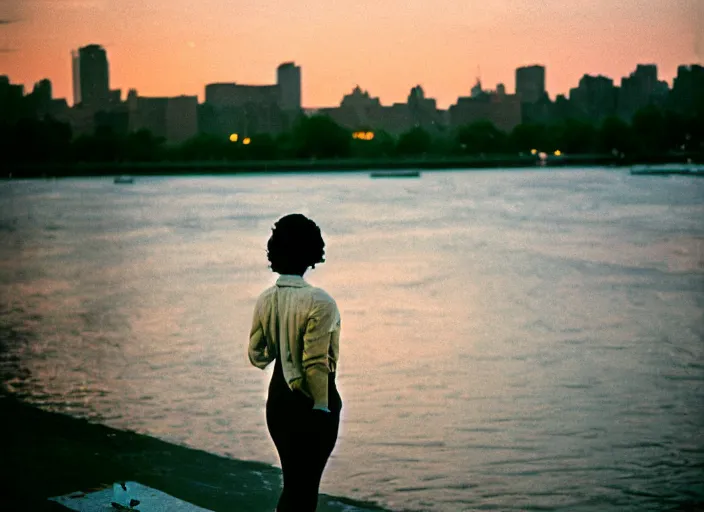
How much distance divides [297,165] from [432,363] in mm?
150366

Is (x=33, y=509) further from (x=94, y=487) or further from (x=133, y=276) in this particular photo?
(x=133, y=276)

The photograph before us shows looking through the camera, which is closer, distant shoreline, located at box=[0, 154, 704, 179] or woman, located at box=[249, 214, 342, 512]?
woman, located at box=[249, 214, 342, 512]

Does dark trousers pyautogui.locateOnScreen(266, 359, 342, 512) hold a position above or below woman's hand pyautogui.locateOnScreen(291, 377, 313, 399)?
below

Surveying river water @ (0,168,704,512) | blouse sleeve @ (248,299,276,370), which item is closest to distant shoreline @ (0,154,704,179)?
river water @ (0,168,704,512)

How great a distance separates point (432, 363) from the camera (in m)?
12.6

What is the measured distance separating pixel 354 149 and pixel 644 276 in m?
153

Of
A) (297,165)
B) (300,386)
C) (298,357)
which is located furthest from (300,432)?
(297,165)

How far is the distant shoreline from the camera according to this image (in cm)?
15612

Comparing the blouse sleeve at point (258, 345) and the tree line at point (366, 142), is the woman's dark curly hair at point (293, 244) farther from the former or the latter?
the tree line at point (366, 142)

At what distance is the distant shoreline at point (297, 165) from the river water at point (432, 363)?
422 ft

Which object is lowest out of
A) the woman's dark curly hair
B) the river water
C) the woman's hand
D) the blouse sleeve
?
the river water

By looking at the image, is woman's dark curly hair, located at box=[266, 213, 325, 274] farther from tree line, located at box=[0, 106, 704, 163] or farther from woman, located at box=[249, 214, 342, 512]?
tree line, located at box=[0, 106, 704, 163]

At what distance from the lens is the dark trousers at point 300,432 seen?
374 cm

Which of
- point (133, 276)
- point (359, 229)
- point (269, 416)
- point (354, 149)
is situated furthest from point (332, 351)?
point (354, 149)
